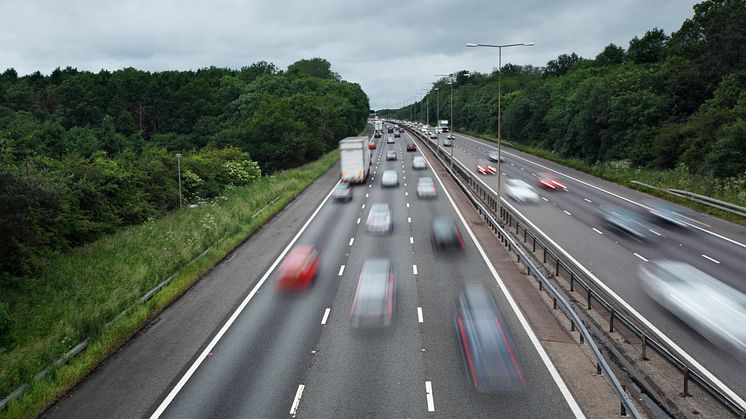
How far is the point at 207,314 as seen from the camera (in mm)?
22156

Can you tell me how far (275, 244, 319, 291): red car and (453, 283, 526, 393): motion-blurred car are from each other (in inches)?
289

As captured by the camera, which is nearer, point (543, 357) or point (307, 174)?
point (543, 357)

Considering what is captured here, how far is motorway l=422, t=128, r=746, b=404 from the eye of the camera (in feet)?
56.8

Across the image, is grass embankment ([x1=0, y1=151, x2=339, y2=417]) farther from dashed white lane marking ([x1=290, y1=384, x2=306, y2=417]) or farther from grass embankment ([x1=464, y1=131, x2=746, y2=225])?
grass embankment ([x1=464, y1=131, x2=746, y2=225])

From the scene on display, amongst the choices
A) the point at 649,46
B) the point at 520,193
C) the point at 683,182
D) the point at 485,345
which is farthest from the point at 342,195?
the point at 649,46

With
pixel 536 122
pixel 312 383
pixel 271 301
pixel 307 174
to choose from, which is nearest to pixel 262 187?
pixel 307 174

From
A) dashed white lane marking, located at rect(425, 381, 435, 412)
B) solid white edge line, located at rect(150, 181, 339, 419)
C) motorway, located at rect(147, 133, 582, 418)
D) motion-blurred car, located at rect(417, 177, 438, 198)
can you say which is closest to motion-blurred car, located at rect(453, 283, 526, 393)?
motorway, located at rect(147, 133, 582, 418)

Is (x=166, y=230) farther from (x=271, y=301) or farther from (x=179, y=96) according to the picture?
(x=179, y=96)

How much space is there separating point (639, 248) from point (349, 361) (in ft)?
65.7

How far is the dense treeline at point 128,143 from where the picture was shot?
2875 centimetres

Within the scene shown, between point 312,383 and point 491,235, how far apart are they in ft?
70.9

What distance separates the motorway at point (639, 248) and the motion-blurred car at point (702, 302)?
30 centimetres

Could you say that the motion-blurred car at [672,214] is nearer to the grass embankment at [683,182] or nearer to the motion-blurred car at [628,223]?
Result: the motion-blurred car at [628,223]

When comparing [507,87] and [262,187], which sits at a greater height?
[507,87]
